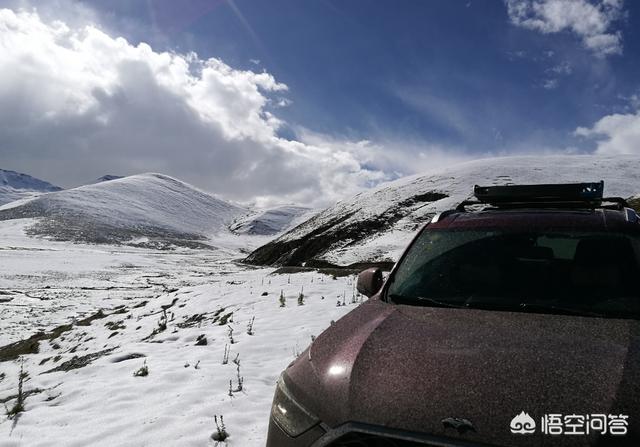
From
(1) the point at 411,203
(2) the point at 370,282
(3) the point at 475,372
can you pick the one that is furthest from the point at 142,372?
(1) the point at 411,203

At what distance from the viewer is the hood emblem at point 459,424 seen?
175cm

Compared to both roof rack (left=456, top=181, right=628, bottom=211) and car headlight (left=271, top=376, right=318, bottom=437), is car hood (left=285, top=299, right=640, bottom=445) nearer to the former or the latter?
car headlight (left=271, top=376, right=318, bottom=437)

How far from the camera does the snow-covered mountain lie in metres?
37.9

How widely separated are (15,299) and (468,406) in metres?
32.3

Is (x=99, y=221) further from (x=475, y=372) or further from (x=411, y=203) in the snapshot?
(x=475, y=372)

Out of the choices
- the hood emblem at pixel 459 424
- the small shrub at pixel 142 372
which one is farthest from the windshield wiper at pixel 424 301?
the small shrub at pixel 142 372

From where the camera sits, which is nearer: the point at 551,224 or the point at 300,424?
the point at 300,424

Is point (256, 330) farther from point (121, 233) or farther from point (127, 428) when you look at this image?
point (121, 233)

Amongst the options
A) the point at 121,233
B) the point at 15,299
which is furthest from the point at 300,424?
the point at 121,233

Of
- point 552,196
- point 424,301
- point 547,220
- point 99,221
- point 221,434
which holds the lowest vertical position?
point 221,434

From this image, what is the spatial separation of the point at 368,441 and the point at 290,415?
1.66ft

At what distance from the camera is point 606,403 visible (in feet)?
5.85

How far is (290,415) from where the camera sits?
222cm

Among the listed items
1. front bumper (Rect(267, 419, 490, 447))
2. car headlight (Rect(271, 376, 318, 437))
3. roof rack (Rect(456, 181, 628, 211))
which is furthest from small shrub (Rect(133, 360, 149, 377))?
roof rack (Rect(456, 181, 628, 211))
